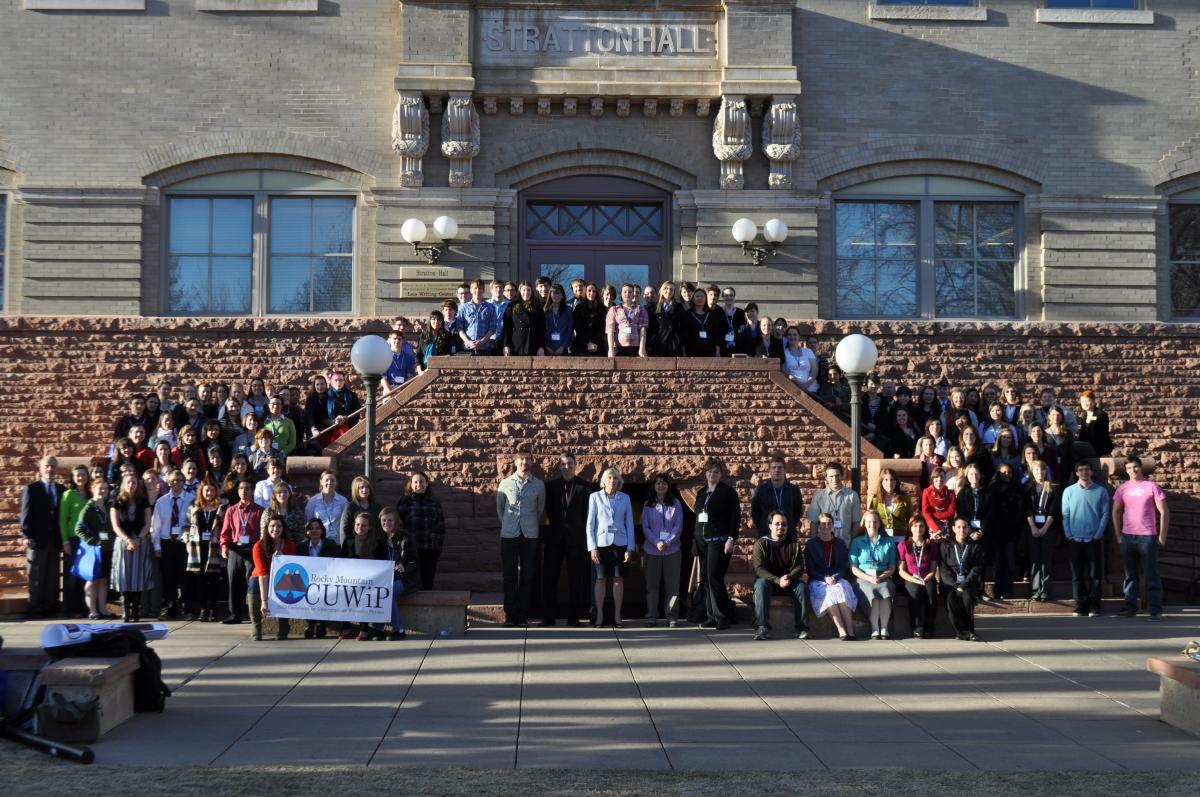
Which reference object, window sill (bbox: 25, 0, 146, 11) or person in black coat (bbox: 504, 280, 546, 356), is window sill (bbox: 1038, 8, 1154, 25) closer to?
person in black coat (bbox: 504, 280, 546, 356)

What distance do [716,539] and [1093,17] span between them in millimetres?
11967

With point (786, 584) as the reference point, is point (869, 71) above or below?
above

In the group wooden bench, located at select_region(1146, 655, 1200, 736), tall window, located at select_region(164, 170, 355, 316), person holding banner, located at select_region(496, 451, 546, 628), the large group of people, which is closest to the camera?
wooden bench, located at select_region(1146, 655, 1200, 736)

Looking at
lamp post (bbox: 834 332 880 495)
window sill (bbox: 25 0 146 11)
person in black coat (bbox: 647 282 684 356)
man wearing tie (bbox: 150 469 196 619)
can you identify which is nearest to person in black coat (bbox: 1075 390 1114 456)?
lamp post (bbox: 834 332 880 495)

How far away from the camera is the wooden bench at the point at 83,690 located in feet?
29.6

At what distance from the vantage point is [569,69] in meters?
20.9

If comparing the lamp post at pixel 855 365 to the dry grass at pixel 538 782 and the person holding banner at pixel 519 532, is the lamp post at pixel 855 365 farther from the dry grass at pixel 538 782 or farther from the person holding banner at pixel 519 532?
the dry grass at pixel 538 782

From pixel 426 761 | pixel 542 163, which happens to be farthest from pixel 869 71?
pixel 426 761

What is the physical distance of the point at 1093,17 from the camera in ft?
70.8

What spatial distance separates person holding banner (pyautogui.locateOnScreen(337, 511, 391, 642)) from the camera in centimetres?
1388

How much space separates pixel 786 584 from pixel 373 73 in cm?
1114

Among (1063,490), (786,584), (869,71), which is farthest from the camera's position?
(869,71)

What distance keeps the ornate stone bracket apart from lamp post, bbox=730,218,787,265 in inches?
28.1

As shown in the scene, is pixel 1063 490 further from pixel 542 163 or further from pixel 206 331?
pixel 206 331
